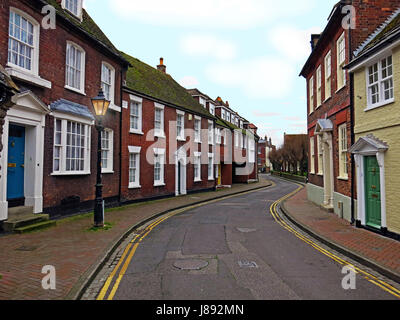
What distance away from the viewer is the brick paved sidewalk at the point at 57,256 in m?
4.87

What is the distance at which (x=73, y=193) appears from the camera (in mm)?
12344

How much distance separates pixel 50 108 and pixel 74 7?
539 cm

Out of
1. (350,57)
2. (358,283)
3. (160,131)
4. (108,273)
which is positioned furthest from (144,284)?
(160,131)

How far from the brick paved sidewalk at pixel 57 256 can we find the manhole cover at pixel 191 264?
1.73 metres

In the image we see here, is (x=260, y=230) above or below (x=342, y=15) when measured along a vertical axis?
below

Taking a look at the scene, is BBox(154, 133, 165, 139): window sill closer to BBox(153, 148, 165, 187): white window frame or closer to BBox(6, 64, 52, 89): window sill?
BBox(153, 148, 165, 187): white window frame

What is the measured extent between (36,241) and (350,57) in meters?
12.2

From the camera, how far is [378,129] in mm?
9602

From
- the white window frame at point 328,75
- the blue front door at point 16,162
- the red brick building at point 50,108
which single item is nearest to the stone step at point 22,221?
the red brick building at point 50,108

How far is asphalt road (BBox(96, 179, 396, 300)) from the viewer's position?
4.96 metres

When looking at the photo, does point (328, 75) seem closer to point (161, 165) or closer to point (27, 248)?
point (161, 165)

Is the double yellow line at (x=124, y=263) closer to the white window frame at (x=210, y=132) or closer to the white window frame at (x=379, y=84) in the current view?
the white window frame at (x=379, y=84)

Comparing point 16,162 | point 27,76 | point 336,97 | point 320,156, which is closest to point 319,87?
point 336,97
